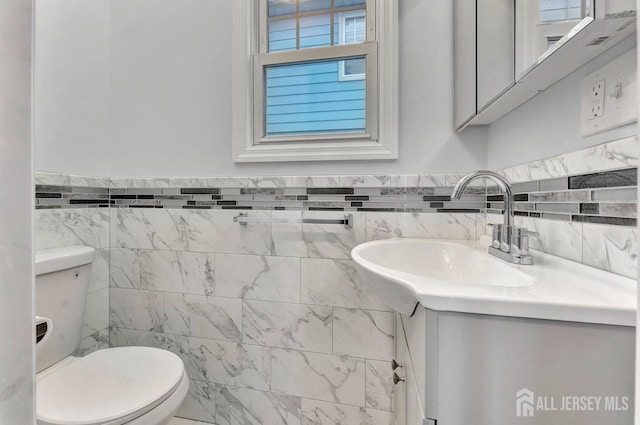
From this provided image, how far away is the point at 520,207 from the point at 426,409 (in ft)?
2.69

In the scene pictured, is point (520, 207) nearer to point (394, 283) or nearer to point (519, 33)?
point (519, 33)

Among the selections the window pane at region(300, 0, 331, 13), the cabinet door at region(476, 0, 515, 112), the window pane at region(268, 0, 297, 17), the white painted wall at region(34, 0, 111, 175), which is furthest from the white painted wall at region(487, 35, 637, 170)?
the white painted wall at region(34, 0, 111, 175)

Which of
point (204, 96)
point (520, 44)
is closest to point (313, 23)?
point (204, 96)

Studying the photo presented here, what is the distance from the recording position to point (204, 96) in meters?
1.57

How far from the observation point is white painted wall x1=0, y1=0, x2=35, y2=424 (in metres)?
0.21

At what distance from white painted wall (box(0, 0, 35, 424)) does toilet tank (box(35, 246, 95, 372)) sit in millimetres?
1242

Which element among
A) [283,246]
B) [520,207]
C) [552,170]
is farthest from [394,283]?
[283,246]

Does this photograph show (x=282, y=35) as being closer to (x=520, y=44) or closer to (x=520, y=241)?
(x=520, y=44)

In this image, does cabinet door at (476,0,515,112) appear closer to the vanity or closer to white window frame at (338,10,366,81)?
white window frame at (338,10,366,81)

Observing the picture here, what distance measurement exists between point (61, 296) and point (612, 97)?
1845 millimetres

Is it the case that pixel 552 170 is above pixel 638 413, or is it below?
above

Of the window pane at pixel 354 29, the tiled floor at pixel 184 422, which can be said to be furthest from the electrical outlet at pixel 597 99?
the tiled floor at pixel 184 422

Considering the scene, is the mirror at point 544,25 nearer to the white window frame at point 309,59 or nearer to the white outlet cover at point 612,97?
the white outlet cover at point 612,97

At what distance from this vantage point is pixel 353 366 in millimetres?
1364
